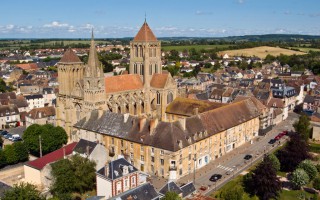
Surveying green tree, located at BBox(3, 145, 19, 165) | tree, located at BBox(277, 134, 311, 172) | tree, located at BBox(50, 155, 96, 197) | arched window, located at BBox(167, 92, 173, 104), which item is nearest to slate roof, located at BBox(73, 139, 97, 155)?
tree, located at BBox(50, 155, 96, 197)

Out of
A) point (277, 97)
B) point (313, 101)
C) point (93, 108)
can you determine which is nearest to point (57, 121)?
point (93, 108)

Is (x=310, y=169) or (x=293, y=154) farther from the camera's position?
(x=293, y=154)

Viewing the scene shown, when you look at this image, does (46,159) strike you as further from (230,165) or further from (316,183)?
(316,183)

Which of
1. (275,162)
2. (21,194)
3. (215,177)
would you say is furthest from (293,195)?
(21,194)

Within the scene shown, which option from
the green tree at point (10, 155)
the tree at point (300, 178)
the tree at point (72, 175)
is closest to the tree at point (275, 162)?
the tree at point (300, 178)

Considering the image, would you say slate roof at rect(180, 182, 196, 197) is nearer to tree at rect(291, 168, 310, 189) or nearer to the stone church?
Answer: tree at rect(291, 168, 310, 189)

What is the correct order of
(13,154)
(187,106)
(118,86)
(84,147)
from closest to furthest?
(84,147) → (13,154) → (118,86) → (187,106)

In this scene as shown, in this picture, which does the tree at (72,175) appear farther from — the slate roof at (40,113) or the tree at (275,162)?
the slate roof at (40,113)
